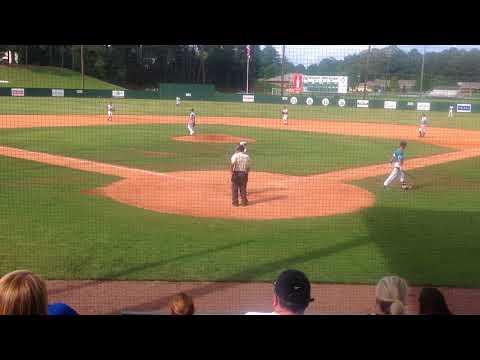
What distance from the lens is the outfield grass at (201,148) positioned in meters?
16.3

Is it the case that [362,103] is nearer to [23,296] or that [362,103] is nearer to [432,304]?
[432,304]

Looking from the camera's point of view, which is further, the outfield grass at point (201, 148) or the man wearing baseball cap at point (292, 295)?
the outfield grass at point (201, 148)

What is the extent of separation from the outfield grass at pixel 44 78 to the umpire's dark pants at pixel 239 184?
2054cm

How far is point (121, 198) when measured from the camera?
37.2 feet

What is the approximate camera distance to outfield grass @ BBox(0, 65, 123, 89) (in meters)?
27.5

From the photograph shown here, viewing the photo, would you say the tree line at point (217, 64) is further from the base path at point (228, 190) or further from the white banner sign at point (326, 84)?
the base path at point (228, 190)

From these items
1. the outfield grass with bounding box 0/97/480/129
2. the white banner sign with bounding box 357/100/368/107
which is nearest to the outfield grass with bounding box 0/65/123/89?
the outfield grass with bounding box 0/97/480/129

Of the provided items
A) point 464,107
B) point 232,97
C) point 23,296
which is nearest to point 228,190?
point 23,296

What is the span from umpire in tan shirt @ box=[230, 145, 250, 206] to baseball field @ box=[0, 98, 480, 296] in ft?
1.20

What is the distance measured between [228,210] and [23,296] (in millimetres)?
8312

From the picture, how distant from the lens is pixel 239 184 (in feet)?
35.1

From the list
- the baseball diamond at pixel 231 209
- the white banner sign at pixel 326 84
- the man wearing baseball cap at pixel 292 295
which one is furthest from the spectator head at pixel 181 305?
the white banner sign at pixel 326 84

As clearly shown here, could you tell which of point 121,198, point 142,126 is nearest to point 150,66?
point 142,126
